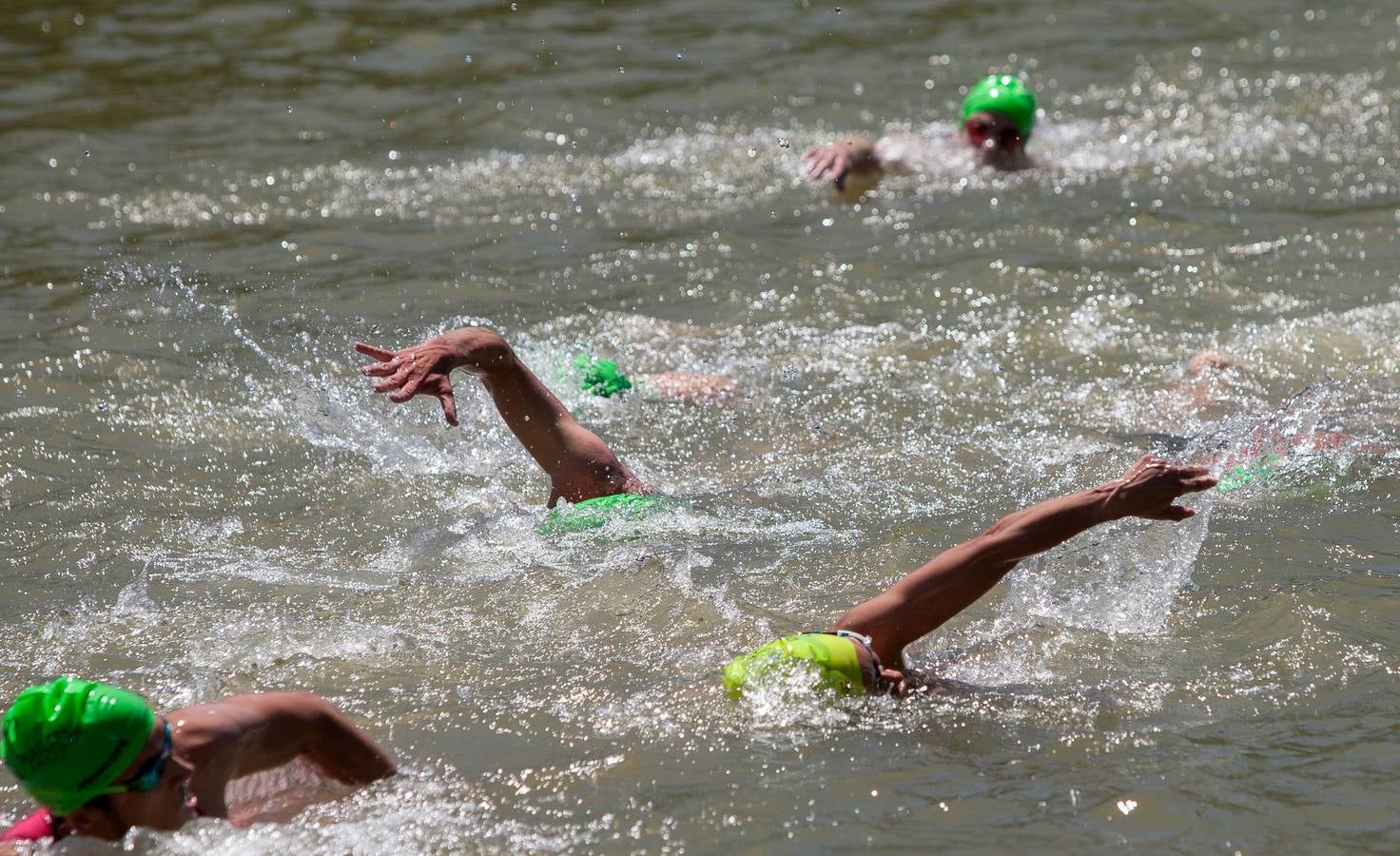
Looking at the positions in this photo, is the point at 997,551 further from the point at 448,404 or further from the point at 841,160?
the point at 841,160

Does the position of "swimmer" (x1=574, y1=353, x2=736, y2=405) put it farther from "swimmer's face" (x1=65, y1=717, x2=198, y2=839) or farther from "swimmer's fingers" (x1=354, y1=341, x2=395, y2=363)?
"swimmer's face" (x1=65, y1=717, x2=198, y2=839)

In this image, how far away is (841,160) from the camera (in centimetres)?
1038

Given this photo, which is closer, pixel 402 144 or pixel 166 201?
pixel 166 201

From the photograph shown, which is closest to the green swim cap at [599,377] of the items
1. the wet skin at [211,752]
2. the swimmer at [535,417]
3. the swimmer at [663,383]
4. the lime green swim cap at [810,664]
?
the swimmer at [663,383]

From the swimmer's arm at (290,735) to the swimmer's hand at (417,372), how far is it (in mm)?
1140

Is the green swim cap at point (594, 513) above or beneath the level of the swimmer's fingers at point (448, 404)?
beneath

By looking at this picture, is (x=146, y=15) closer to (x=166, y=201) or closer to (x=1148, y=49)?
(x=166, y=201)

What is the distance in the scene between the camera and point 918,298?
28.8 ft

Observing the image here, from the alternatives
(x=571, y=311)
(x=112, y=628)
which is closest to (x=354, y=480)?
(x=112, y=628)

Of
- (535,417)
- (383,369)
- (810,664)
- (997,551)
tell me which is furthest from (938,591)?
(383,369)

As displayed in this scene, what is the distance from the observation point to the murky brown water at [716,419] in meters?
4.54

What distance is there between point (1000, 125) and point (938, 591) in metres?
6.70

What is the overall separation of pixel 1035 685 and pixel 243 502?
3331 mm

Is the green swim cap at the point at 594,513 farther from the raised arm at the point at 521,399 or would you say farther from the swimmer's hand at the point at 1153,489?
the swimmer's hand at the point at 1153,489
